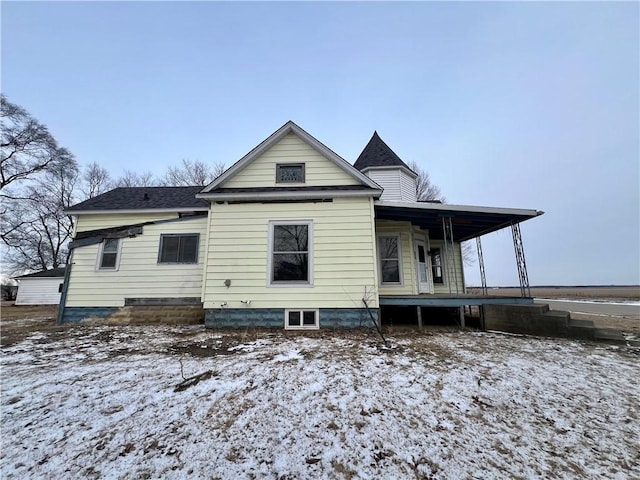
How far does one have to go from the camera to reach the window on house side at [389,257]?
8.80 metres

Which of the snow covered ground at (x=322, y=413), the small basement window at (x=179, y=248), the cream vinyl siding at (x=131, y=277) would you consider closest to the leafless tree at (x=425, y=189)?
the snow covered ground at (x=322, y=413)

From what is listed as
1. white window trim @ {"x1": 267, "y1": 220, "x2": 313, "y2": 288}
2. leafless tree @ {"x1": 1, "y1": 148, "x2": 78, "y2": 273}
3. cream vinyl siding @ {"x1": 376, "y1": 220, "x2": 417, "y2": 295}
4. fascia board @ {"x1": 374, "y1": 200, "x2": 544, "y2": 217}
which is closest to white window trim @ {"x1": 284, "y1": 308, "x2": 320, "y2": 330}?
white window trim @ {"x1": 267, "y1": 220, "x2": 313, "y2": 288}

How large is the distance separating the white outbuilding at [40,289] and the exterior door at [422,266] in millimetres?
25158

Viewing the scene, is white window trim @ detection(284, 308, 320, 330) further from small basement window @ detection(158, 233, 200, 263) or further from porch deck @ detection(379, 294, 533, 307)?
small basement window @ detection(158, 233, 200, 263)

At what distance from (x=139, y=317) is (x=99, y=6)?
13647mm

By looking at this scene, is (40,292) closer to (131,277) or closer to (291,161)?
(131,277)

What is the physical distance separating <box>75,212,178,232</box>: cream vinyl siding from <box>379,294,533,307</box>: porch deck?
8.35 meters

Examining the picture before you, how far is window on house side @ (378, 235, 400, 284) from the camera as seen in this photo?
8.80 metres

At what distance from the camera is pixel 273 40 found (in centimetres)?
1625

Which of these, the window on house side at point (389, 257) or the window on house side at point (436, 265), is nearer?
the window on house side at point (389, 257)

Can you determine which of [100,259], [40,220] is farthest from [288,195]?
[40,220]

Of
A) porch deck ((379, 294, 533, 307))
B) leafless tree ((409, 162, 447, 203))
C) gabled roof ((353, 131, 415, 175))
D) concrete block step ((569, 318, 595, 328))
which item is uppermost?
leafless tree ((409, 162, 447, 203))

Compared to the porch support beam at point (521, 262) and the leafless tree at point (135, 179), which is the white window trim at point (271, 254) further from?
the leafless tree at point (135, 179)

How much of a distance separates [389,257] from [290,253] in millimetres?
3934
